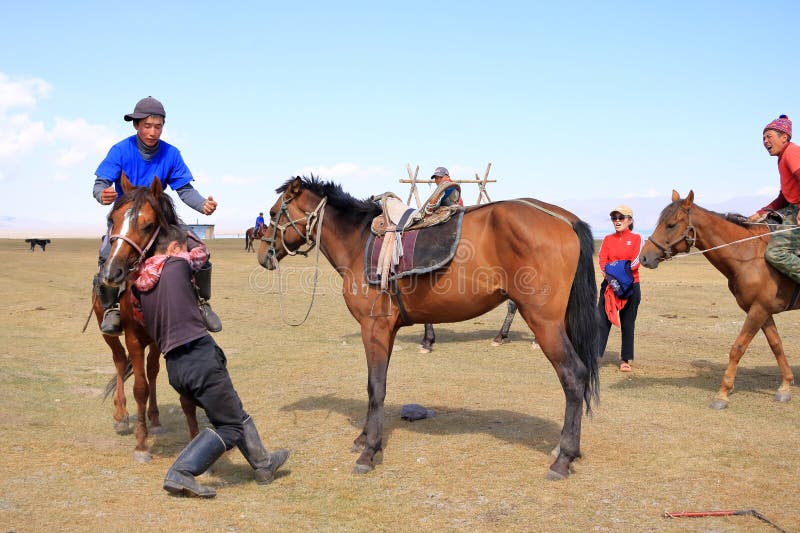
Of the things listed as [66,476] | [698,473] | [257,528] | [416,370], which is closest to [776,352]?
[698,473]

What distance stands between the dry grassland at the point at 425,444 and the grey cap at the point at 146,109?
2937 millimetres

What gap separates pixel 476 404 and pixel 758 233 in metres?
3.95

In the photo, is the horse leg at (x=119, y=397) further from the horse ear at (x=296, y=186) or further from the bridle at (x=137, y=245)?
the horse ear at (x=296, y=186)

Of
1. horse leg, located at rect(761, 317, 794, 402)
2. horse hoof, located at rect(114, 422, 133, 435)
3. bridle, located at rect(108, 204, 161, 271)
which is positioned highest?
bridle, located at rect(108, 204, 161, 271)

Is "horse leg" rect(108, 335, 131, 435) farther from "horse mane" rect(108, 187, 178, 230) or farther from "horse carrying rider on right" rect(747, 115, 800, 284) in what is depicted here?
"horse carrying rider on right" rect(747, 115, 800, 284)

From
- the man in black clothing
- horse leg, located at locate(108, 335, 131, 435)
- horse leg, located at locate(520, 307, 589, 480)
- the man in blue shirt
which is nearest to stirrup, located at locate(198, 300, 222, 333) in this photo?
the man in blue shirt

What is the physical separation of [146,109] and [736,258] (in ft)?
21.7

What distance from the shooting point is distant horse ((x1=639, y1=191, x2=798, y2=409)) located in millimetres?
7340

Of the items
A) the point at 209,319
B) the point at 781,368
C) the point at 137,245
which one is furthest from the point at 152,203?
the point at 781,368

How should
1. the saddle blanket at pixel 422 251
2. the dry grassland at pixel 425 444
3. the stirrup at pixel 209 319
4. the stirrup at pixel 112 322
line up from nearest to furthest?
the dry grassland at pixel 425 444 → the stirrup at pixel 209 319 → the stirrup at pixel 112 322 → the saddle blanket at pixel 422 251

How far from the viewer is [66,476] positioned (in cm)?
496

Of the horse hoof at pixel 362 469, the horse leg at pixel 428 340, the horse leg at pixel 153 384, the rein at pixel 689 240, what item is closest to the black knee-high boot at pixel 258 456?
the horse hoof at pixel 362 469

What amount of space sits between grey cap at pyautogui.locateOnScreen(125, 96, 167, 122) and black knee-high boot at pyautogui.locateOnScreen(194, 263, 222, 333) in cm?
147

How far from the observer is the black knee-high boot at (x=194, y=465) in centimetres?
444
